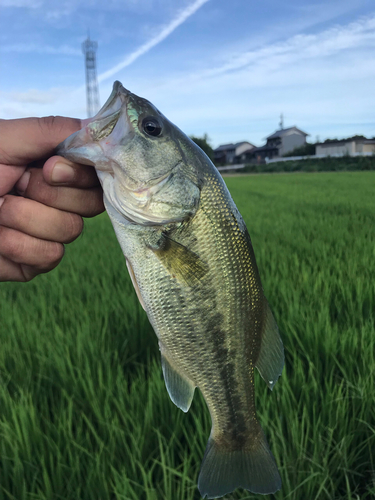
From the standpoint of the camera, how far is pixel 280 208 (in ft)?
33.3

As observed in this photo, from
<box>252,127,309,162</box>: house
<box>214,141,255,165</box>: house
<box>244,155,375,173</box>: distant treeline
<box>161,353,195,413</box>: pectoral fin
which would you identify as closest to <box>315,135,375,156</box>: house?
<box>252,127,309,162</box>: house

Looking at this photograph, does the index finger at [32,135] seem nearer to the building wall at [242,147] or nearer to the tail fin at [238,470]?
the tail fin at [238,470]

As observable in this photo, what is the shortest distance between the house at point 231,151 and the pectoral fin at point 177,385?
73.4m

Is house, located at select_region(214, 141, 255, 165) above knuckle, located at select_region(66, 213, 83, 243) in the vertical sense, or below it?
above

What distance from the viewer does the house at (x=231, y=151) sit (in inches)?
2908

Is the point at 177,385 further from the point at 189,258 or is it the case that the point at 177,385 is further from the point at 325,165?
the point at 325,165

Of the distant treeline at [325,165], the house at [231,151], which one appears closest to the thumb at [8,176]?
the distant treeline at [325,165]

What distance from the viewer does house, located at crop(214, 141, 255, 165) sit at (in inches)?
2908

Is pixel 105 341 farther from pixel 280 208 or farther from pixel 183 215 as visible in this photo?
pixel 280 208

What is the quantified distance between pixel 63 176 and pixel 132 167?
0.37 m

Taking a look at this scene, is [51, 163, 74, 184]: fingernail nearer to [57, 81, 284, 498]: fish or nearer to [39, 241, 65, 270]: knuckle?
[57, 81, 284, 498]: fish

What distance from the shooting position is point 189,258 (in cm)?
127

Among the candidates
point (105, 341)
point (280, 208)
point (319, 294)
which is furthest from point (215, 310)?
point (280, 208)

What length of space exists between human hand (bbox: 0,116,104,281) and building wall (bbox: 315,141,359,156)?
57.5m
